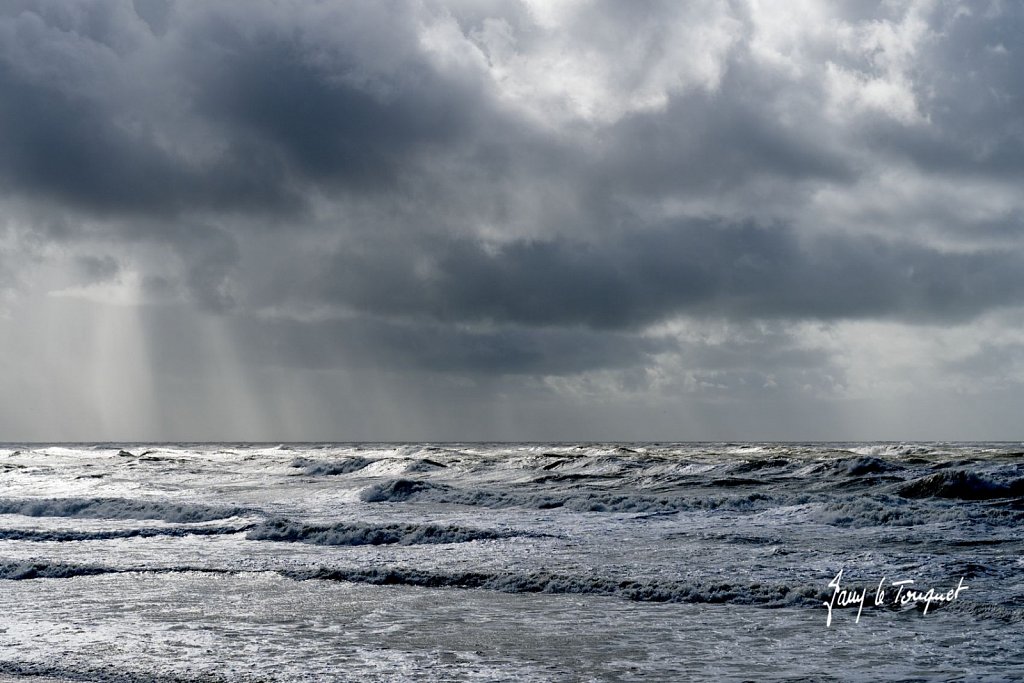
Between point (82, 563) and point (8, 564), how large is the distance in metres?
1.16

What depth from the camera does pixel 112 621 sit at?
10.7 meters

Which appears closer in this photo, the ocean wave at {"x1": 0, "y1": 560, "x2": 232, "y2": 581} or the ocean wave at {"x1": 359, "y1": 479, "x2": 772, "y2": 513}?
the ocean wave at {"x1": 0, "y1": 560, "x2": 232, "y2": 581}

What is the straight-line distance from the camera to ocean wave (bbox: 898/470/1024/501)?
2377 centimetres

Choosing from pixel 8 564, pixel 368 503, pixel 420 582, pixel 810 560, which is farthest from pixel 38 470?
pixel 810 560

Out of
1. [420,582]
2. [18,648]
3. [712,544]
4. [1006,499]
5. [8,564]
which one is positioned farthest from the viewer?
[1006,499]

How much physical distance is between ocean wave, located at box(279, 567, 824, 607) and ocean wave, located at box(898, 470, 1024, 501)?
1433 cm

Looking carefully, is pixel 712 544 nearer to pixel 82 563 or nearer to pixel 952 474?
pixel 82 563

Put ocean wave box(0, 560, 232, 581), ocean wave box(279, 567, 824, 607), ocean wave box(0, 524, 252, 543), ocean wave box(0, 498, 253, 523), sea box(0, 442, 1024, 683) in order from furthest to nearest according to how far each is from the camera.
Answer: ocean wave box(0, 498, 253, 523), ocean wave box(0, 524, 252, 543), ocean wave box(0, 560, 232, 581), ocean wave box(279, 567, 824, 607), sea box(0, 442, 1024, 683)

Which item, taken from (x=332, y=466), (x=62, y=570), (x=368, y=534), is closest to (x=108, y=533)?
(x=62, y=570)
